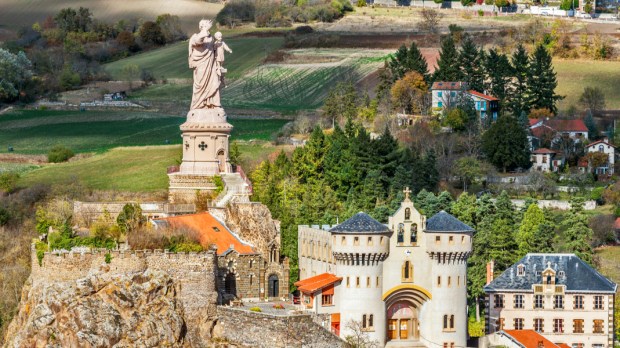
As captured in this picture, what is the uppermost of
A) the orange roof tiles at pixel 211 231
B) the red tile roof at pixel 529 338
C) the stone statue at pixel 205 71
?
the stone statue at pixel 205 71

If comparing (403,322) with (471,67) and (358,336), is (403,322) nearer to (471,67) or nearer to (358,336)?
(358,336)

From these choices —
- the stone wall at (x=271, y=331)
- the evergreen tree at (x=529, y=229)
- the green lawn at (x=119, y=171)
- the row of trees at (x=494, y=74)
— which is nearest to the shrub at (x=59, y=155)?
the green lawn at (x=119, y=171)

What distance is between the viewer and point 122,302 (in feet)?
271

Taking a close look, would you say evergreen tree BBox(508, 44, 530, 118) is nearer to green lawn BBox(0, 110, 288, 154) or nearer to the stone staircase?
green lawn BBox(0, 110, 288, 154)

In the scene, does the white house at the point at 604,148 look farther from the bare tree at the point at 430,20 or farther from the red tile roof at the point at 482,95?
the bare tree at the point at 430,20

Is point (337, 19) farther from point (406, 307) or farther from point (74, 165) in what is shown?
point (406, 307)

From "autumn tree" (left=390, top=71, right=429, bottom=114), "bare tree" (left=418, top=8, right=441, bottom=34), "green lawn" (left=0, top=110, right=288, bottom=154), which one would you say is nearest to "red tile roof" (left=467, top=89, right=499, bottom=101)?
"autumn tree" (left=390, top=71, right=429, bottom=114)

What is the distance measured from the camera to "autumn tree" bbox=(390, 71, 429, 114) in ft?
447

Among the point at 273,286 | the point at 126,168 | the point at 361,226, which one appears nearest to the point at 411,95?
the point at 126,168

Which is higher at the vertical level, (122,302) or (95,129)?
(122,302)

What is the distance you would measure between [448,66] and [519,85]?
5.12 m

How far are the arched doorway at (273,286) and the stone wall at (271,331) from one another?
6.25 meters

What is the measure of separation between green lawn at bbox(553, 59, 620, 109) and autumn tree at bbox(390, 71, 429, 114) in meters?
15.9

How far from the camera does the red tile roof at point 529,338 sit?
8794cm
